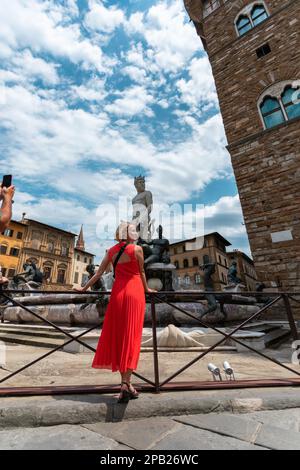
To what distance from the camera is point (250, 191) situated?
988cm

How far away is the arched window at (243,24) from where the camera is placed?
11.9 metres

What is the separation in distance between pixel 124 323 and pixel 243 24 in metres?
16.2

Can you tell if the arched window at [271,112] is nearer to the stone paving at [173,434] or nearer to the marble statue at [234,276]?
the marble statue at [234,276]

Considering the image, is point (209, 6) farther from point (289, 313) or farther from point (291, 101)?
point (289, 313)

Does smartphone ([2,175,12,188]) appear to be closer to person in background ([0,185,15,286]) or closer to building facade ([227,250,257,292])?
person in background ([0,185,15,286])

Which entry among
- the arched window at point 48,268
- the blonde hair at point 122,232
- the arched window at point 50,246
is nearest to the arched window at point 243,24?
the blonde hair at point 122,232

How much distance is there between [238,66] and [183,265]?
30313 millimetres

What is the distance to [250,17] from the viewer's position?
39.1 feet

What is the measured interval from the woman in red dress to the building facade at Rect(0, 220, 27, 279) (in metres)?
35.8

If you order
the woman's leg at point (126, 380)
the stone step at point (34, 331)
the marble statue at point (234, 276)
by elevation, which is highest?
the marble statue at point (234, 276)

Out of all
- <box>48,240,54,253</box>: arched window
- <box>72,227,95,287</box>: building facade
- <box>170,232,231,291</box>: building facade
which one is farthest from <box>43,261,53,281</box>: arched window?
<box>170,232,231,291</box>: building facade

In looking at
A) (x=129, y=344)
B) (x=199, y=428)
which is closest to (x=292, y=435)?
(x=199, y=428)

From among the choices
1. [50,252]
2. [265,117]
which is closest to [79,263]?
[50,252]

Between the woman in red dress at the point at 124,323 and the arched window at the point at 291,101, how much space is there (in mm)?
10676
